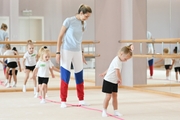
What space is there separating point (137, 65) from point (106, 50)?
85 cm

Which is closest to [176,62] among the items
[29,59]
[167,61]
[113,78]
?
[167,61]

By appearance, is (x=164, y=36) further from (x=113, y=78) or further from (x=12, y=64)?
(x=12, y=64)

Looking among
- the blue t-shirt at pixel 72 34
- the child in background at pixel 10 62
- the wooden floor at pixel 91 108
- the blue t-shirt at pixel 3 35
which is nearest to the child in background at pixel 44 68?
the wooden floor at pixel 91 108

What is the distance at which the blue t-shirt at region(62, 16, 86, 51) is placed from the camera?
6.18 meters

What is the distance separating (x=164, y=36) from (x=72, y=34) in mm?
2681

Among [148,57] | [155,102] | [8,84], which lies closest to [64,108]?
[155,102]

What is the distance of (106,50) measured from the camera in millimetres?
9570

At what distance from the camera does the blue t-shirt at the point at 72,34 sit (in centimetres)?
618

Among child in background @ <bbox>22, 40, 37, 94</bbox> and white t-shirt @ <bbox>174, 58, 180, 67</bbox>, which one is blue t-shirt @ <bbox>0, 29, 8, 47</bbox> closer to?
child in background @ <bbox>22, 40, 37, 94</bbox>

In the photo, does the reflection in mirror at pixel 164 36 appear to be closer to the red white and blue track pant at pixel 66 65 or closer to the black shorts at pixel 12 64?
the red white and blue track pant at pixel 66 65

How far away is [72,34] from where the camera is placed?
617 centimetres

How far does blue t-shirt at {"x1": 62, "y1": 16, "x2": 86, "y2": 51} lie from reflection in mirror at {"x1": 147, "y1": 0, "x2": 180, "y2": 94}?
2.39 meters

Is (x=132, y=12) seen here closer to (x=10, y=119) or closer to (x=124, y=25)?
(x=124, y=25)

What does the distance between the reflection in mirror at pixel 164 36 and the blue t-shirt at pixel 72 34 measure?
239 cm
